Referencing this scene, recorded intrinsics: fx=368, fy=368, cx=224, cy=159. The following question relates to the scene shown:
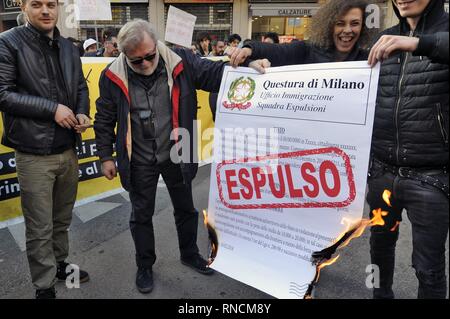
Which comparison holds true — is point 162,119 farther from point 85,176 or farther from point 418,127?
point 85,176

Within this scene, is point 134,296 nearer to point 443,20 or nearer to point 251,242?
A: point 251,242

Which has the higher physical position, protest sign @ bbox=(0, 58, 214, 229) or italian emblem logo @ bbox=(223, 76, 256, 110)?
italian emblem logo @ bbox=(223, 76, 256, 110)

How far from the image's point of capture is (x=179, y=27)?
5312 millimetres

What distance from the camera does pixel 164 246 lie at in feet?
10.6

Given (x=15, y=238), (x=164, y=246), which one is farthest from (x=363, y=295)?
(x=15, y=238)

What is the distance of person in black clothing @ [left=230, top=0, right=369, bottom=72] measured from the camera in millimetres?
2127

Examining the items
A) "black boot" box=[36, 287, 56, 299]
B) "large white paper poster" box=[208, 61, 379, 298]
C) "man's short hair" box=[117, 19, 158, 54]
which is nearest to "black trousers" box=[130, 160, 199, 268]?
"large white paper poster" box=[208, 61, 379, 298]

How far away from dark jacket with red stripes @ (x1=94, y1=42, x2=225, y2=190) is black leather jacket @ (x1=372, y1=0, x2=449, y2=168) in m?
1.04

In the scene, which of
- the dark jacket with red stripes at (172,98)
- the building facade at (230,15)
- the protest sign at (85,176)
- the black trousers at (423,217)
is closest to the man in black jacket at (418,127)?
the black trousers at (423,217)

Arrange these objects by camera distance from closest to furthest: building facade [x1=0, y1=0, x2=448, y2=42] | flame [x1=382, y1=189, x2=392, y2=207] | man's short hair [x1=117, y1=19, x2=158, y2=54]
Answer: flame [x1=382, y1=189, x2=392, y2=207]
man's short hair [x1=117, y1=19, x2=158, y2=54]
building facade [x1=0, y1=0, x2=448, y2=42]

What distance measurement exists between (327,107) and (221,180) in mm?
786

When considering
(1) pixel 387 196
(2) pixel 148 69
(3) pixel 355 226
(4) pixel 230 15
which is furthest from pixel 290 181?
(4) pixel 230 15

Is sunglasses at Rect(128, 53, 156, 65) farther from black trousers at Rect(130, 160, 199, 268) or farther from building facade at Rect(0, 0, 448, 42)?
building facade at Rect(0, 0, 448, 42)

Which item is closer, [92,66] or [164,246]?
[164,246]
